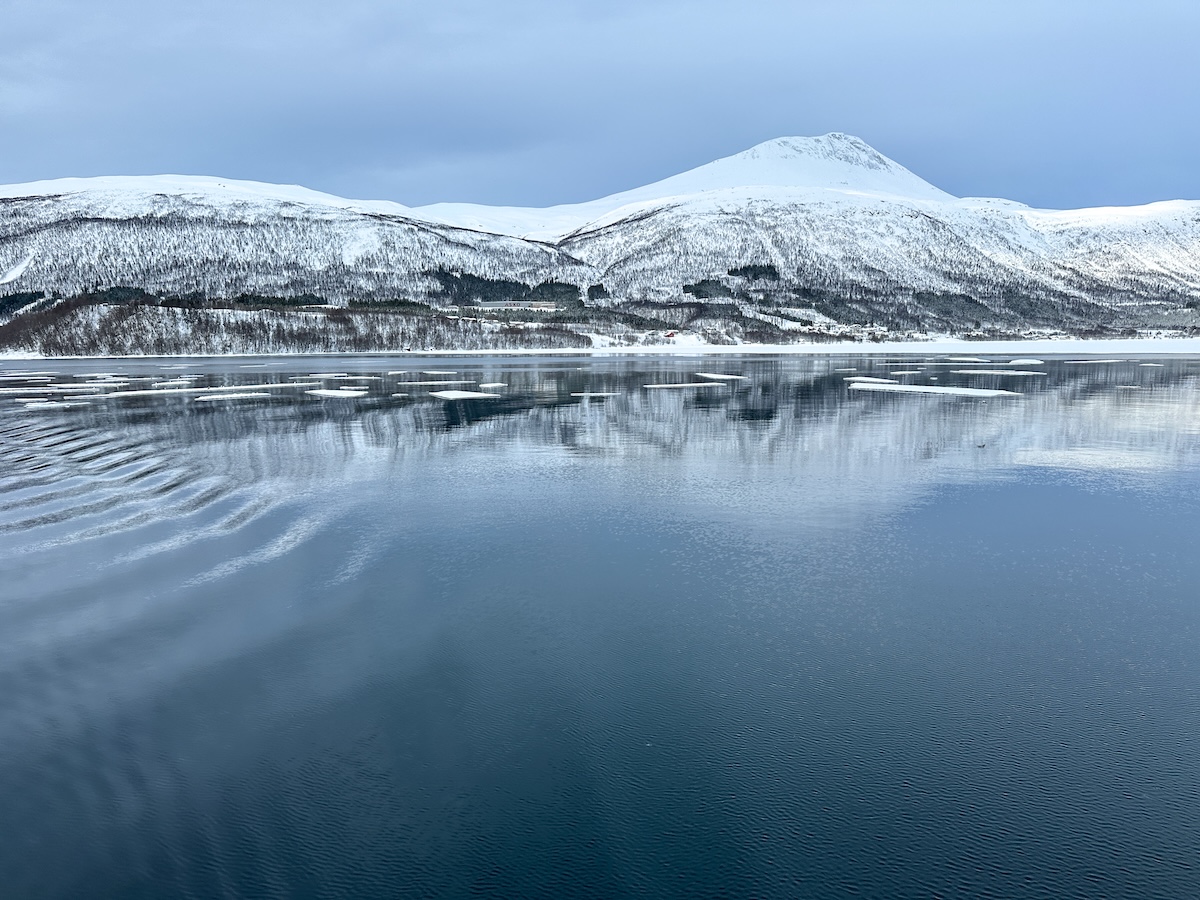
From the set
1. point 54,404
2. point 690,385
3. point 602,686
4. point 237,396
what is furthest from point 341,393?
point 602,686

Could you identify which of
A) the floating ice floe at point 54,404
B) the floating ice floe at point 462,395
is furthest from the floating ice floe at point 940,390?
the floating ice floe at point 54,404

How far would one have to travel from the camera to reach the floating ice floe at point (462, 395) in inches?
1208

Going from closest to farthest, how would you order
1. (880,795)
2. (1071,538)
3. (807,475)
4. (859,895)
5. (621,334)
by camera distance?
1. (859,895)
2. (880,795)
3. (1071,538)
4. (807,475)
5. (621,334)

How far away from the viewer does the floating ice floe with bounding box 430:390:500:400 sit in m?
30.7

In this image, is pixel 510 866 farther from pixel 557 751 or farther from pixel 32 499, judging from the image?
pixel 32 499

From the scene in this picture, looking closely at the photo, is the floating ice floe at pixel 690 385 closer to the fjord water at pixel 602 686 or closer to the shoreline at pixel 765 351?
the fjord water at pixel 602 686

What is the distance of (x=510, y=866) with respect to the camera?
14.4 feet

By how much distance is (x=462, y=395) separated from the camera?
1249 inches

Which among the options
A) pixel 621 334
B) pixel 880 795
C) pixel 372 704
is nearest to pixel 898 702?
Result: pixel 880 795

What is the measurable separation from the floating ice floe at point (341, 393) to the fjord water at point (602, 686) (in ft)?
59.2

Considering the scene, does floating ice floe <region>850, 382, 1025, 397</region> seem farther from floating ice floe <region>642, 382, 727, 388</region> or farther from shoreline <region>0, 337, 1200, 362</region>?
shoreline <region>0, 337, 1200, 362</region>

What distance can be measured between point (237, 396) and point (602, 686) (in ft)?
99.1

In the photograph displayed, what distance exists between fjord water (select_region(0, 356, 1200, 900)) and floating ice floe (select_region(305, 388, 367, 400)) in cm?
1803

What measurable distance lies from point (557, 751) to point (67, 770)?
3.18 metres
